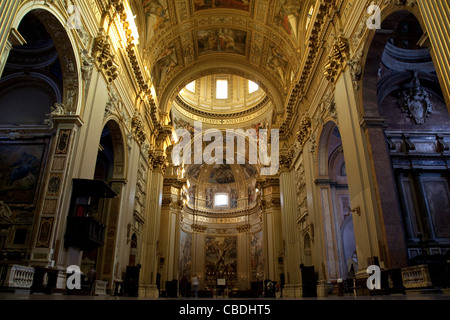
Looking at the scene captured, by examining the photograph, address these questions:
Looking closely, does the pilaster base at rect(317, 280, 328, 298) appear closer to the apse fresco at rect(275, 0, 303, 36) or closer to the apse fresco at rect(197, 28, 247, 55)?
the apse fresco at rect(275, 0, 303, 36)

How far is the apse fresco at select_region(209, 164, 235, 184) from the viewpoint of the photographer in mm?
33344

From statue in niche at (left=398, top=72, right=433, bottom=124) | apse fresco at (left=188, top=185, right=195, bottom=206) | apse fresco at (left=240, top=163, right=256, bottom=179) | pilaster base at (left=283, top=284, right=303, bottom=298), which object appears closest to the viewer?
statue in niche at (left=398, top=72, right=433, bottom=124)

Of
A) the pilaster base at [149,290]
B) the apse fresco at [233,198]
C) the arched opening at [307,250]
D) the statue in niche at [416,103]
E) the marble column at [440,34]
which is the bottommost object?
the pilaster base at [149,290]

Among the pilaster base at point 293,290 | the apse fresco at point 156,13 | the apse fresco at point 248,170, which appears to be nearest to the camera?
the apse fresco at point 156,13

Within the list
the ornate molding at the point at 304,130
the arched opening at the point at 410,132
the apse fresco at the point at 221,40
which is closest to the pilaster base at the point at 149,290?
the ornate molding at the point at 304,130

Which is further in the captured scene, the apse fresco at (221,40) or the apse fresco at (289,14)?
the apse fresco at (221,40)

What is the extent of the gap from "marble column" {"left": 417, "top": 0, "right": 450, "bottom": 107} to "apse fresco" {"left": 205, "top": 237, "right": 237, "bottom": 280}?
91.8 ft

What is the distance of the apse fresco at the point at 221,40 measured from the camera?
57.0 feet

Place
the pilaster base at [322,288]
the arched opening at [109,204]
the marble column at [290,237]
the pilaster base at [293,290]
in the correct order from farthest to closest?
the marble column at [290,237] < the pilaster base at [293,290] < the pilaster base at [322,288] < the arched opening at [109,204]

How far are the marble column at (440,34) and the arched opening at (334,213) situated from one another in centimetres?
633

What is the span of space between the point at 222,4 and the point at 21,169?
12426mm

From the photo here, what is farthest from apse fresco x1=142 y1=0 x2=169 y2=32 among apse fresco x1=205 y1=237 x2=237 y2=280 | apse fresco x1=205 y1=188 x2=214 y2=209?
apse fresco x1=205 y1=237 x2=237 y2=280

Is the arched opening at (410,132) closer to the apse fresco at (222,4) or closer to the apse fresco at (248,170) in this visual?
the apse fresco at (222,4)

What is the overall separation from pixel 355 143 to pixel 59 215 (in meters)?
7.77
